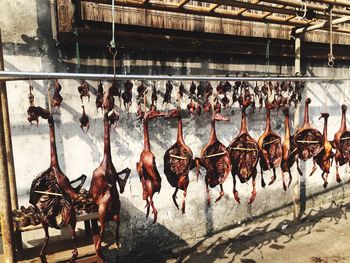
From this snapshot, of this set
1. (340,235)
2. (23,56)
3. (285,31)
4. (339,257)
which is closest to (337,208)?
(340,235)

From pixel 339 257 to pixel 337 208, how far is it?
2980mm

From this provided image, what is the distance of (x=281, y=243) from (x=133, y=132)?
4313 mm

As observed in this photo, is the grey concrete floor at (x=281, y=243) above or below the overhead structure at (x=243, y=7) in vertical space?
below

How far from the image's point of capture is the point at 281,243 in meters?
7.37

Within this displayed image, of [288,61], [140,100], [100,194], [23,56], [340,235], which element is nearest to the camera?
[100,194]

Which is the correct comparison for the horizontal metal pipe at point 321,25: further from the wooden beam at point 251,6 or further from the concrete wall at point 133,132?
the concrete wall at point 133,132

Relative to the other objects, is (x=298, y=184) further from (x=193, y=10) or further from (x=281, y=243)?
(x=193, y=10)

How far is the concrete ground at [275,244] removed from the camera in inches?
266


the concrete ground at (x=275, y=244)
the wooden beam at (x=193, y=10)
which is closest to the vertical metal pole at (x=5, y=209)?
the concrete ground at (x=275, y=244)

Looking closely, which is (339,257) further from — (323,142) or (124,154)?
(124,154)

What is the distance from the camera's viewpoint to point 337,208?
930 centimetres

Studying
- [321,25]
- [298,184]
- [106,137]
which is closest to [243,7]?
[321,25]

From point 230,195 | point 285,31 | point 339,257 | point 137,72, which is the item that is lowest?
point 339,257

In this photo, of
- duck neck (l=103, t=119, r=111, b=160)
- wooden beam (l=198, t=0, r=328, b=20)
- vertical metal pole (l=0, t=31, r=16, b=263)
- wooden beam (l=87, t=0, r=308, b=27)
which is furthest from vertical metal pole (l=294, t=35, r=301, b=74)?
vertical metal pole (l=0, t=31, r=16, b=263)
